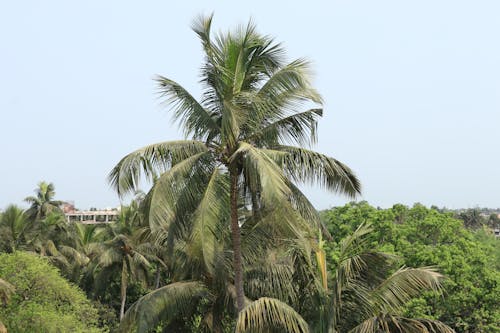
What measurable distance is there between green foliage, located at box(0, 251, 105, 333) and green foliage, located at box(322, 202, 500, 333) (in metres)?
9.64

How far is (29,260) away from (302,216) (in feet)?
36.7

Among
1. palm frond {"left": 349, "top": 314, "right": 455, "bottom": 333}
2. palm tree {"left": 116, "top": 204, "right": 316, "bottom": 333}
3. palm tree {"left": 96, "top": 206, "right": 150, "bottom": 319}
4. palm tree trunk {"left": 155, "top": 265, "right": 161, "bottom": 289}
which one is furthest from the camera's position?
palm tree trunk {"left": 155, "top": 265, "right": 161, "bottom": 289}

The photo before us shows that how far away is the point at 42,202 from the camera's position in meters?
43.6

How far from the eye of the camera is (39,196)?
43812mm

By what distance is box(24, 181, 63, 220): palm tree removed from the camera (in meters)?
43.0

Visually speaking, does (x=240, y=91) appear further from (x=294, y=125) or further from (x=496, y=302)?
(x=496, y=302)

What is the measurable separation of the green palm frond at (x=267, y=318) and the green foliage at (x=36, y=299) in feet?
31.0

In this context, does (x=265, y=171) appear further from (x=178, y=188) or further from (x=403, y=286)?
(x=403, y=286)

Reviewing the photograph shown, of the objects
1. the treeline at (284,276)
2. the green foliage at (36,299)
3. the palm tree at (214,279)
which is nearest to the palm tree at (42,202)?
the treeline at (284,276)

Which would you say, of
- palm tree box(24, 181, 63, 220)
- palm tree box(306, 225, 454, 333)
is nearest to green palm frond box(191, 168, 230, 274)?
palm tree box(306, 225, 454, 333)

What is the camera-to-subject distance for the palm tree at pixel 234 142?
10977 millimetres

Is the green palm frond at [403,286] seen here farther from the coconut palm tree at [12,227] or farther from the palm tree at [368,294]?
the coconut palm tree at [12,227]

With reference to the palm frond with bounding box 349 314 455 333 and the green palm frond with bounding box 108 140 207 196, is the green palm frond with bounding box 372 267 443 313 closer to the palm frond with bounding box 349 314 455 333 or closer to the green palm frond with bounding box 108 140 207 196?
the palm frond with bounding box 349 314 455 333

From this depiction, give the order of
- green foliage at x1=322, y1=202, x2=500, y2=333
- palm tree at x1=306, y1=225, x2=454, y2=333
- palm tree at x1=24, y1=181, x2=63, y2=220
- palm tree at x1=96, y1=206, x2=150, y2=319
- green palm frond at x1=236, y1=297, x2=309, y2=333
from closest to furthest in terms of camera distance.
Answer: green palm frond at x1=236, y1=297, x2=309, y2=333
palm tree at x1=306, y1=225, x2=454, y2=333
green foliage at x1=322, y1=202, x2=500, y2=333
palm tree at x1=96, y1=206, x2=150, y2=319
palm tree at x1=24, y1=181, x2=63, y2=220
